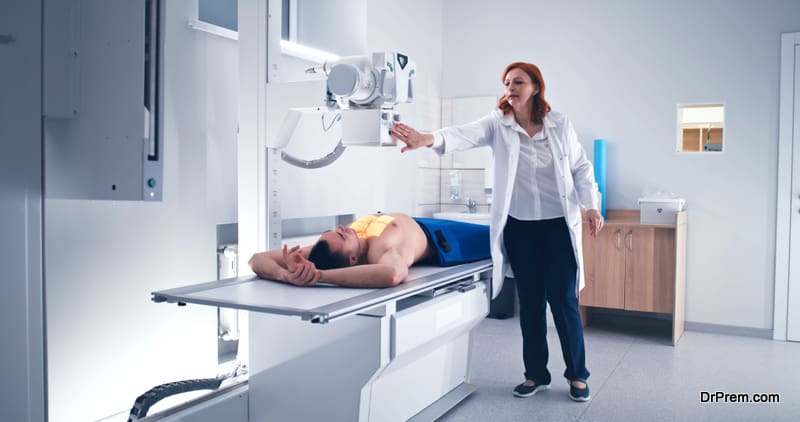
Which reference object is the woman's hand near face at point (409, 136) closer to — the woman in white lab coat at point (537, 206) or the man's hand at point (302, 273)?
the woman in white lab coat at point (537, 206)

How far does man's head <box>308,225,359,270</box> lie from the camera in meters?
2.45

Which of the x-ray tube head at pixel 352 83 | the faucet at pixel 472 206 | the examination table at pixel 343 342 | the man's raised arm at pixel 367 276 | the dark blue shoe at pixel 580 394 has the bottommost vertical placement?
the dark blue shoe at pixel 580 394

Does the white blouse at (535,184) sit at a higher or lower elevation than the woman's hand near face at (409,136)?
lower

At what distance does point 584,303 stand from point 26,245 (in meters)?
3.56

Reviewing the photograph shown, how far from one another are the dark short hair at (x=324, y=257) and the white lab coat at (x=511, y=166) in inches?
33.2

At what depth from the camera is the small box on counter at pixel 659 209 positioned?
432 cm

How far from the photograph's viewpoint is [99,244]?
284 centimetres

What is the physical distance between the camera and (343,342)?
2.28 metres

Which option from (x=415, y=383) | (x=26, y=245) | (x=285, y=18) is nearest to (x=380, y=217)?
(x=415, y=383)

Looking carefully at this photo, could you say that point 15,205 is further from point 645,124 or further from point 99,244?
point 645,124

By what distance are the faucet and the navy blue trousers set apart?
2.07 m

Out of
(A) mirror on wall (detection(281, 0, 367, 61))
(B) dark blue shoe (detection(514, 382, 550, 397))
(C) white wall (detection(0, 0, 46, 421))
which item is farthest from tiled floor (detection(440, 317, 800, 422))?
(A) mirror on wall (detection(281, 0, 367, 61))

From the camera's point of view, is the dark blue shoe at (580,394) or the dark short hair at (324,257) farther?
the dark blue shoe at (580,394)

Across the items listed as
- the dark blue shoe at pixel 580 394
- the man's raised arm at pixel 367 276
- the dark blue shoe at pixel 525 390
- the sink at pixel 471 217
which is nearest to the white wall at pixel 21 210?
the man's raised arm at pixel 367 276
